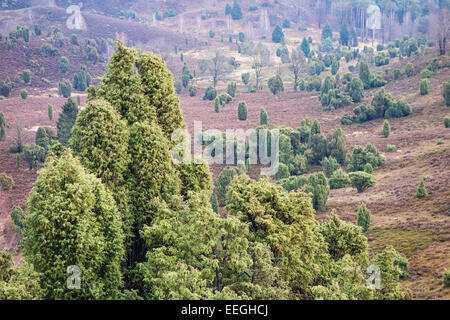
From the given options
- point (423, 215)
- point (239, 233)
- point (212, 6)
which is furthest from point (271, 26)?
point (239, 233)

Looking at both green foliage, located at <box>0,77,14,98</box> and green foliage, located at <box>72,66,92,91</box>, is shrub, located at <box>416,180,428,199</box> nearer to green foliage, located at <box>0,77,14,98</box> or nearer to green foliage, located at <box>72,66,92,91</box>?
green foliage, located at <box>72,66,92,91</box>

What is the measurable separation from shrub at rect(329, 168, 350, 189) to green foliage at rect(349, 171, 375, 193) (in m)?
1.20

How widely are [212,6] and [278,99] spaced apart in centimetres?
9070

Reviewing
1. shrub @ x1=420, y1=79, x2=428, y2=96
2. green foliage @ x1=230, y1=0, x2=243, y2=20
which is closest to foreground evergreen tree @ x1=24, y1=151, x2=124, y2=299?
shrub @ x1=420, y1=79, x2=428, y2=96

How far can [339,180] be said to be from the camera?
41812mm

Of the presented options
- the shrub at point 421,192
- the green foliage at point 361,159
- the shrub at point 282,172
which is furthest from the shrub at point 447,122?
A: the shrub at point 282,172

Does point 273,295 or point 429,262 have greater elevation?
point 273,295

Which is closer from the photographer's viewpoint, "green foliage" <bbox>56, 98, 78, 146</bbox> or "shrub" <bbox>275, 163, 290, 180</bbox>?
"shrub" <bbox>275, 163, 290, 180</bbox>

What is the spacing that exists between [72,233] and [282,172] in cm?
2848

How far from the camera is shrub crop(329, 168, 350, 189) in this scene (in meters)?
41.8

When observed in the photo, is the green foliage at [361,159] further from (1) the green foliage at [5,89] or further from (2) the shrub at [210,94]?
(1) the green foliage at [5,89]

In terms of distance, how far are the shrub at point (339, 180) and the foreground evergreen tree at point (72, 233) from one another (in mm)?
27997
